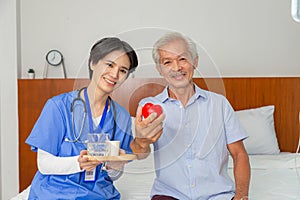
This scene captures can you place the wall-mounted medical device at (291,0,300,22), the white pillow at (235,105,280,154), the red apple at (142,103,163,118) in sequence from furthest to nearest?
1. the white pillow at (235,105,280,154)
2. the red apple at (142,103,163,118)
3. the wall-mounted medical device at (291,0,300,22)

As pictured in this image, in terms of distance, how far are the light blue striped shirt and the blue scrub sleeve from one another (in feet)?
1.14

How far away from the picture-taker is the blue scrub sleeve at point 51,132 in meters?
1.61

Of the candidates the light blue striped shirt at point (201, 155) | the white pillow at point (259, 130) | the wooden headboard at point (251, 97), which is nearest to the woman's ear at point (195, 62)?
the light blue striped shirt at point (201, 155)

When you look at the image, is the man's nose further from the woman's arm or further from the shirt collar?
the woman's arm

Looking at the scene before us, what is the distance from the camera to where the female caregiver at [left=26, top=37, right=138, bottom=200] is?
1442 millimetres

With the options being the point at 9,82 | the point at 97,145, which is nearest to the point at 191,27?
the point at 9,82

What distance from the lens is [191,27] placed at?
3191 millimetres

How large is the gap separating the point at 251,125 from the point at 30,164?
150 cm

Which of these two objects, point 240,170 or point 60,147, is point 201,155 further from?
point 60,147

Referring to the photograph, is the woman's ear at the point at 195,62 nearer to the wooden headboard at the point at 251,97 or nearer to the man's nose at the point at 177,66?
the man's nose at the point at 177,66

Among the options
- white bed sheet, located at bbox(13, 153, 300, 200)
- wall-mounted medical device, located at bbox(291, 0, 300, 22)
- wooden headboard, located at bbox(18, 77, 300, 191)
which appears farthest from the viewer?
wooden headboard, located at bbox(18, 77, 300, 191)

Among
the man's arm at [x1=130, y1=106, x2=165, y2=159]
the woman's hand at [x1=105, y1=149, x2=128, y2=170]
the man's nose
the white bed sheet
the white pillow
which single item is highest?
the man's nose

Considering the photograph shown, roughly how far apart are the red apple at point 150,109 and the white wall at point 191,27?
1808 mm

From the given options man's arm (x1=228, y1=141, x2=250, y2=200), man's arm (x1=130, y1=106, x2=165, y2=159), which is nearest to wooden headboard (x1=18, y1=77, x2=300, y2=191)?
man's arm (x1=228, y1=141, x2=250, y2=200)
